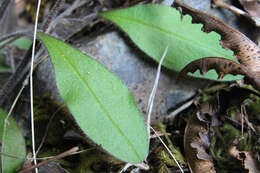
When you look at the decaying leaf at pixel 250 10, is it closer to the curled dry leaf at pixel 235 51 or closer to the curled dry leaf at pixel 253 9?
the curled dry leaf at pixel 253 9

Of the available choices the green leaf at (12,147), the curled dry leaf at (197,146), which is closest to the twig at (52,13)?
the green leaf at (12,147)

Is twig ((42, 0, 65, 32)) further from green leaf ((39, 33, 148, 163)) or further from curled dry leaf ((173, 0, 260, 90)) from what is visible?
curled dry leaf ((173, 0, 260, 90))

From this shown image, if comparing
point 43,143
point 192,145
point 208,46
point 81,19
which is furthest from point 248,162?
point 81,19

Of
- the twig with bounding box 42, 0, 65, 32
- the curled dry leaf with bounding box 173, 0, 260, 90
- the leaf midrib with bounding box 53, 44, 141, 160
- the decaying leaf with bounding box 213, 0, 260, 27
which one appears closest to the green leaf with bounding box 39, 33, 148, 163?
the leaf midrib with bounding box 53, 44, 141, 160

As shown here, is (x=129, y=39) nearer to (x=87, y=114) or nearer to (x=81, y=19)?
(x=81, y=19)

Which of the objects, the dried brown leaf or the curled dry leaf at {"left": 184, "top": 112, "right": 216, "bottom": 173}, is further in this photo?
the dried brown leaf

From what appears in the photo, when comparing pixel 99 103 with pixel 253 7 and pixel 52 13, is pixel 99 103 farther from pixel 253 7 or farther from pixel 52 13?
pixel 253 7

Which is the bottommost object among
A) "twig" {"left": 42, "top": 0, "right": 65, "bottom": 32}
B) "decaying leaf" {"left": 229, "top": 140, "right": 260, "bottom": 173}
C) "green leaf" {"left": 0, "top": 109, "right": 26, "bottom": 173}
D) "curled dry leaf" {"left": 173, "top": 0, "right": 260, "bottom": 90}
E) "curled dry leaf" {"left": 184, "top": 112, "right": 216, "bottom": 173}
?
"decaying leaf" {"left": 229, "top": 140, "right": 260, "bottom": 173}
